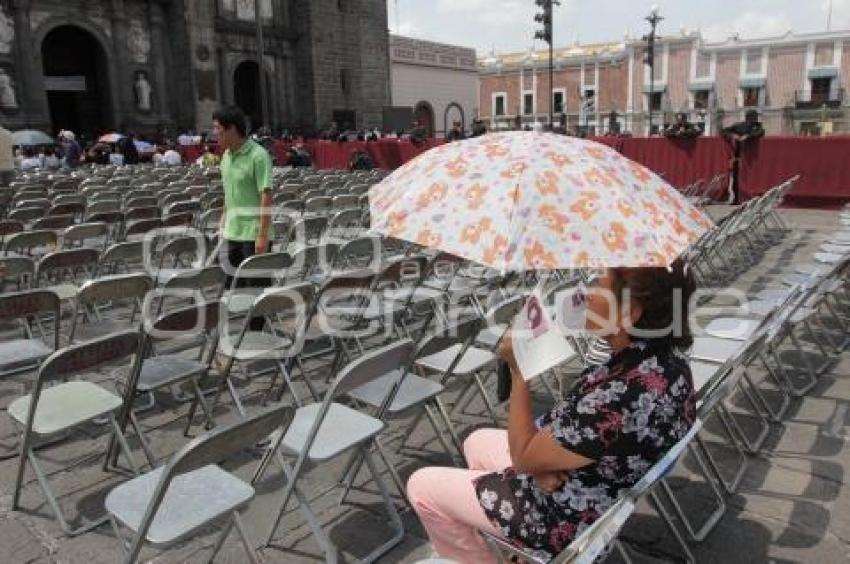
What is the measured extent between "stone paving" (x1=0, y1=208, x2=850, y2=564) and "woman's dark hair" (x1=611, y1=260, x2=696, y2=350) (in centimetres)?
116

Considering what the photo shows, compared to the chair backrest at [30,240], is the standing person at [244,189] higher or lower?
higher

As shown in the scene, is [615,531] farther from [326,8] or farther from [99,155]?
[326,8]

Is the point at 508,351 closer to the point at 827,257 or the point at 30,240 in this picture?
the point at 827,257

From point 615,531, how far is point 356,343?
3.17 m

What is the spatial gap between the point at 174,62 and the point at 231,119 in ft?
92.5

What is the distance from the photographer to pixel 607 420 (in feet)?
6.16

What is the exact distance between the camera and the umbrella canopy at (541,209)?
1.87 meters

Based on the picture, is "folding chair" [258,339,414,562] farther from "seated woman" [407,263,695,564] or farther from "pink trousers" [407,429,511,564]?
"seated woman" [407,263,695,564]

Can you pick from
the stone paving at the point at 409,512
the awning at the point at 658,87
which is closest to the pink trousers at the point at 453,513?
the stone paving at the point at 409,512

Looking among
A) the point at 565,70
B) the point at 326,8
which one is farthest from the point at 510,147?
the point at 565,70

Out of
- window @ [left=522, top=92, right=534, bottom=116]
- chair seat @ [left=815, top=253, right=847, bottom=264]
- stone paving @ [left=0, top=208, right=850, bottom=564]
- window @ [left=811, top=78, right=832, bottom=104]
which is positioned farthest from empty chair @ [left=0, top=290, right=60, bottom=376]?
window @ [left=522, top=92, right=534, bottom=116]

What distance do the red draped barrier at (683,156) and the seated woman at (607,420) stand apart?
459 inches

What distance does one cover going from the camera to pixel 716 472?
9.93ft

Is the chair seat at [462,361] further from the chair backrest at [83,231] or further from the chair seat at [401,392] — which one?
the chair backrest at [83,231]
